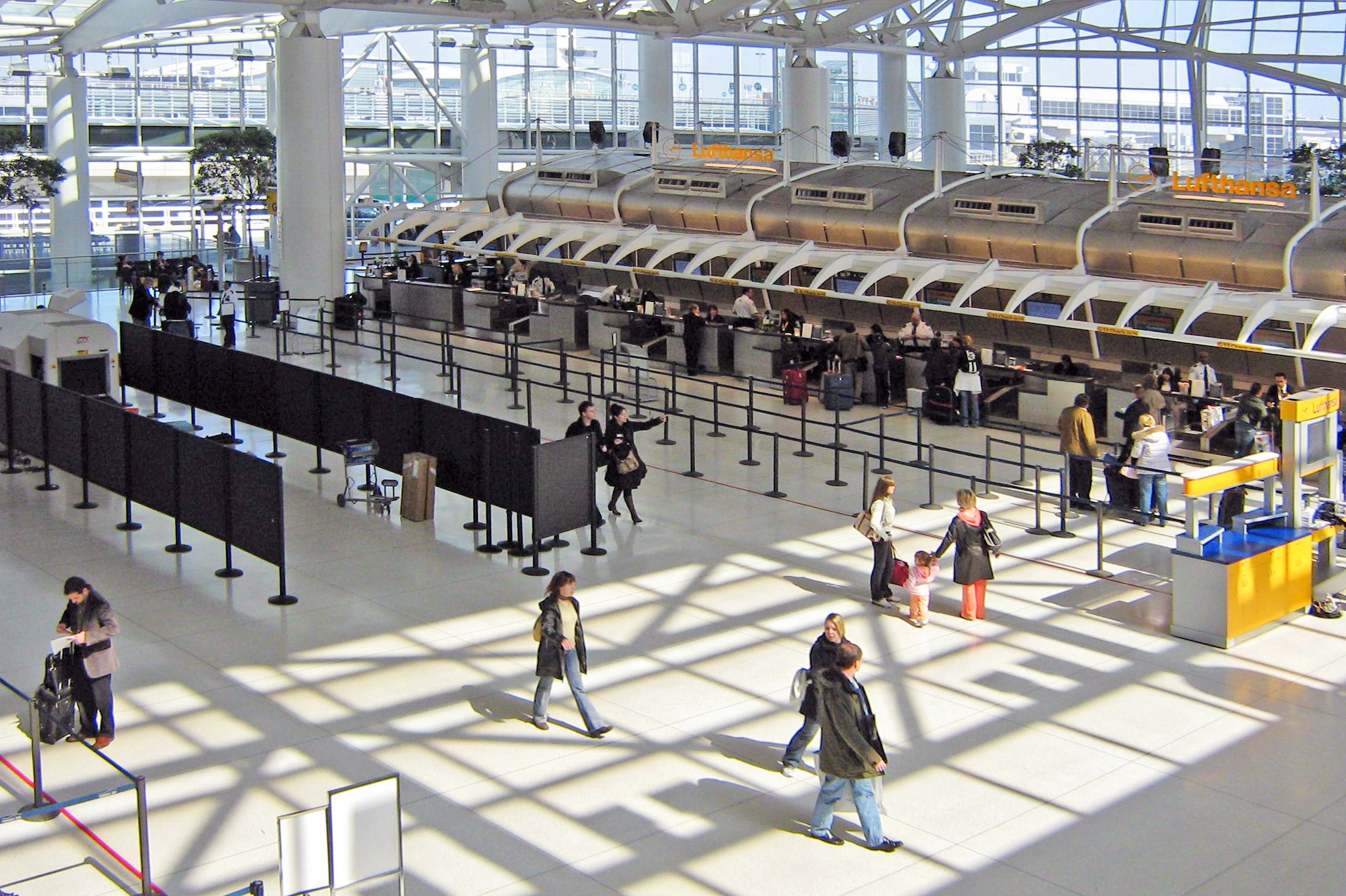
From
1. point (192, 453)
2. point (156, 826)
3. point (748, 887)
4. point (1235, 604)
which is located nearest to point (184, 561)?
point (192, 453)

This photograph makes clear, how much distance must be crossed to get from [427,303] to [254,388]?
618 inches

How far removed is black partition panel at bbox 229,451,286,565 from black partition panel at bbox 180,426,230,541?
0.45ft

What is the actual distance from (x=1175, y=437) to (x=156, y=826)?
15114 millimetres

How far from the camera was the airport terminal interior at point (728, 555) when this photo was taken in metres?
9.13

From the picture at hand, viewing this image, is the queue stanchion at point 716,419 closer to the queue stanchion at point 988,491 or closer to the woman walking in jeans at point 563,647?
the queue stanchion at point 988,491

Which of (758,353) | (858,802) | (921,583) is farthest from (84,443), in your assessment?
(758,353)

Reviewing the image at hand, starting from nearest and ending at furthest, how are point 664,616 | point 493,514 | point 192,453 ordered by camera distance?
point 664,616 < point 192,453 < point 493,514

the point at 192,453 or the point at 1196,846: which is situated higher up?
the point at 192,453

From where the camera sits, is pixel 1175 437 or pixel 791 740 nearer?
pixel 791 740

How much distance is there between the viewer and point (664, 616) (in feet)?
44.4

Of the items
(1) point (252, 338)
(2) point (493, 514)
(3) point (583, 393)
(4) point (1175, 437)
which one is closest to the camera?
(2) point (493, 514)

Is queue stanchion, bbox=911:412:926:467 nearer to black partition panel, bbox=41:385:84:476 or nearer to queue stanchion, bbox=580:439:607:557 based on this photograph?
queue stanchion, bbox=580:439:607:557

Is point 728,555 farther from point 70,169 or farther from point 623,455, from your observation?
point 70,169

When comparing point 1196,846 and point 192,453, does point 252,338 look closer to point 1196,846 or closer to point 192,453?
point 192,453
